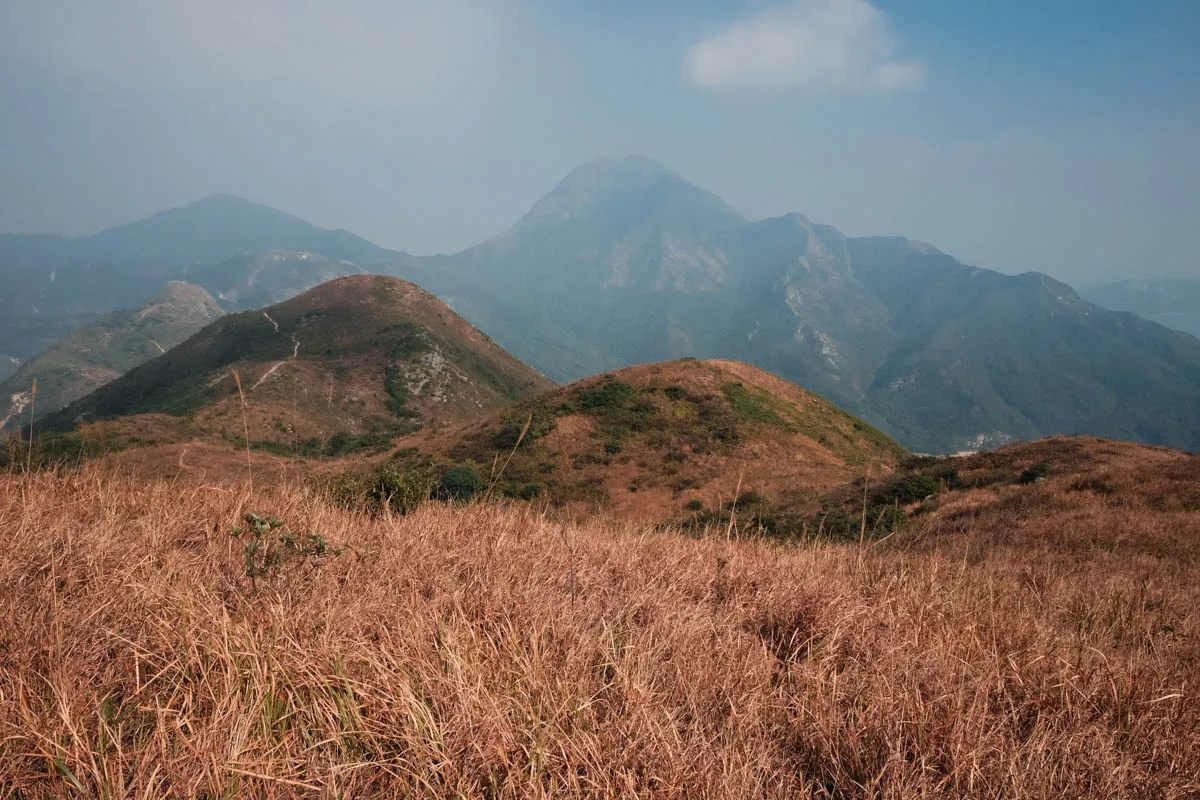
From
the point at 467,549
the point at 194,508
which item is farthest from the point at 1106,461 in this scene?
the point at 194,508

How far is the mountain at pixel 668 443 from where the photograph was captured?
34344 millimetres

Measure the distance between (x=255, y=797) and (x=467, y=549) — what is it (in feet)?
6.64

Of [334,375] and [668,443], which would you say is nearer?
[668,443]

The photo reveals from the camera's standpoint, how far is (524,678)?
6.57 ft

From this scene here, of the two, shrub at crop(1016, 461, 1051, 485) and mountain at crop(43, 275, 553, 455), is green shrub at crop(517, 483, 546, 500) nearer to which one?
shrub at crop(1016, 461, 1051, 485)

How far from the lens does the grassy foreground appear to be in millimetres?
1614

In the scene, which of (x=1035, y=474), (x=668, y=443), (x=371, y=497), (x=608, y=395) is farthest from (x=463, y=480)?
(x=1035, y=474)

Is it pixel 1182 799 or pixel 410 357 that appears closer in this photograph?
pixel 1182 799

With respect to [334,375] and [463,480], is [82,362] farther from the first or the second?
[463,480]

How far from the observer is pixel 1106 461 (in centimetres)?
2028

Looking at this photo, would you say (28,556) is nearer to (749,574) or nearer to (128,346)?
(749,574)

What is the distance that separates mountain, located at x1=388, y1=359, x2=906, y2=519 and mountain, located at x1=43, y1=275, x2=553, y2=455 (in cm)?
2258

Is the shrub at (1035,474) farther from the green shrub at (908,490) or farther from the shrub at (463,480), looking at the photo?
the shrub at (463,480)

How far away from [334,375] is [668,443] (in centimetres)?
5713
